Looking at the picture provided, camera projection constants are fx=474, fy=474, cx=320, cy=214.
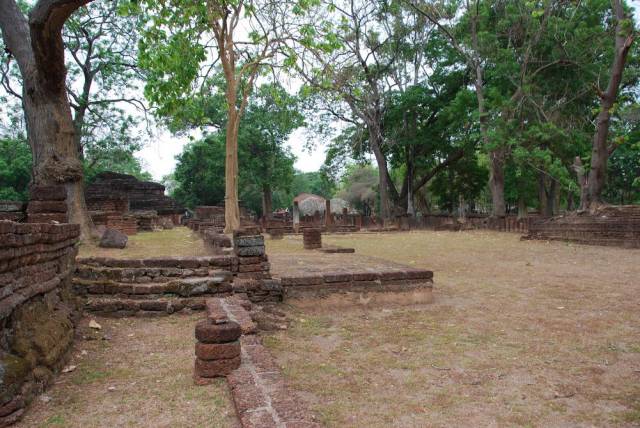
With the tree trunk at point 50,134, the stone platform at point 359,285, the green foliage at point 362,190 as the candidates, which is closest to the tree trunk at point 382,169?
the green foliage at point 362,190

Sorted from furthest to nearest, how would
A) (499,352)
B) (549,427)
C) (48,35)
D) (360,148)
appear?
(360,148) → (48,35) → (499,352) → (549,427)

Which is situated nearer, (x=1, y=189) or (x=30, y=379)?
(x=30, y=379)

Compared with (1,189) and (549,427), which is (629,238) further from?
(1,189)

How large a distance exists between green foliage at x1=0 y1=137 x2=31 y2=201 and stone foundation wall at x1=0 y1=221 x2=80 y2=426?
2801 cm

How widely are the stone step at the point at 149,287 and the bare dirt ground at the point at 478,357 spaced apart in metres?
1.26

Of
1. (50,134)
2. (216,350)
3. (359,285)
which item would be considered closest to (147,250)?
(50,134)

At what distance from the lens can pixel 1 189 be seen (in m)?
28.3

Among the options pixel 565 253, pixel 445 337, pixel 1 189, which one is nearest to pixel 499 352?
pixel 445 337

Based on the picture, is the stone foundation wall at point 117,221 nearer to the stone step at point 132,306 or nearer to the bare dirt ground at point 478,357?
the bare dirt ground at point 478,357

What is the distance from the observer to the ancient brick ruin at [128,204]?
17359mm

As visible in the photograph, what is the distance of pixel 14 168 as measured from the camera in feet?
95.0

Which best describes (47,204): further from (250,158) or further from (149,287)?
(250,158)

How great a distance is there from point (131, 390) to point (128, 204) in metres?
22.2

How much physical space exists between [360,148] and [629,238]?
1949cm
